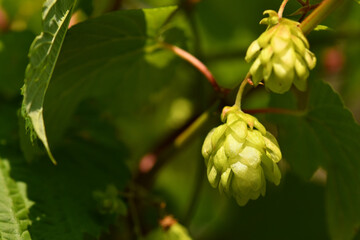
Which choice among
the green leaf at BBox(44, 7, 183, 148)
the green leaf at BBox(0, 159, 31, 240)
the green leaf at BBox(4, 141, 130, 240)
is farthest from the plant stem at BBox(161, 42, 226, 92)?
the green leaf at BBox(0, 159, 31, 240)

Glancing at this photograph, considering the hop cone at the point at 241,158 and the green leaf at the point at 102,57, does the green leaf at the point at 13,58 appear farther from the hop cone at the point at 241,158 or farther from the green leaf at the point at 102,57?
the hop cone at the point at 241,158

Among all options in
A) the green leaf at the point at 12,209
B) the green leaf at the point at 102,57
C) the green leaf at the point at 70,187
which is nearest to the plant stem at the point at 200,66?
the green leaf at the point at 102,57

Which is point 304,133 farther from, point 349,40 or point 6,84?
point 349,40

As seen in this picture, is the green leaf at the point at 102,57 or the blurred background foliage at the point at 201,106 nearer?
the green leaf at the point at 102,57

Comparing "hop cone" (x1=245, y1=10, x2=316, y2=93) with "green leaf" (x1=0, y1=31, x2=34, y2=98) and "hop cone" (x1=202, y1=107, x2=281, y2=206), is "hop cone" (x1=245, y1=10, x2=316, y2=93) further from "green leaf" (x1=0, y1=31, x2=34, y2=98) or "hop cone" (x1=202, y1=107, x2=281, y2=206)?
"green leaf" (x1=0, y1=31, x2=34, y2=98)

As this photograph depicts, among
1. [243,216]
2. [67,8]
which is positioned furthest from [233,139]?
[243,216]

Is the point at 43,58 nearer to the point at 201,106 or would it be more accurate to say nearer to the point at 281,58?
the point at 281,58
